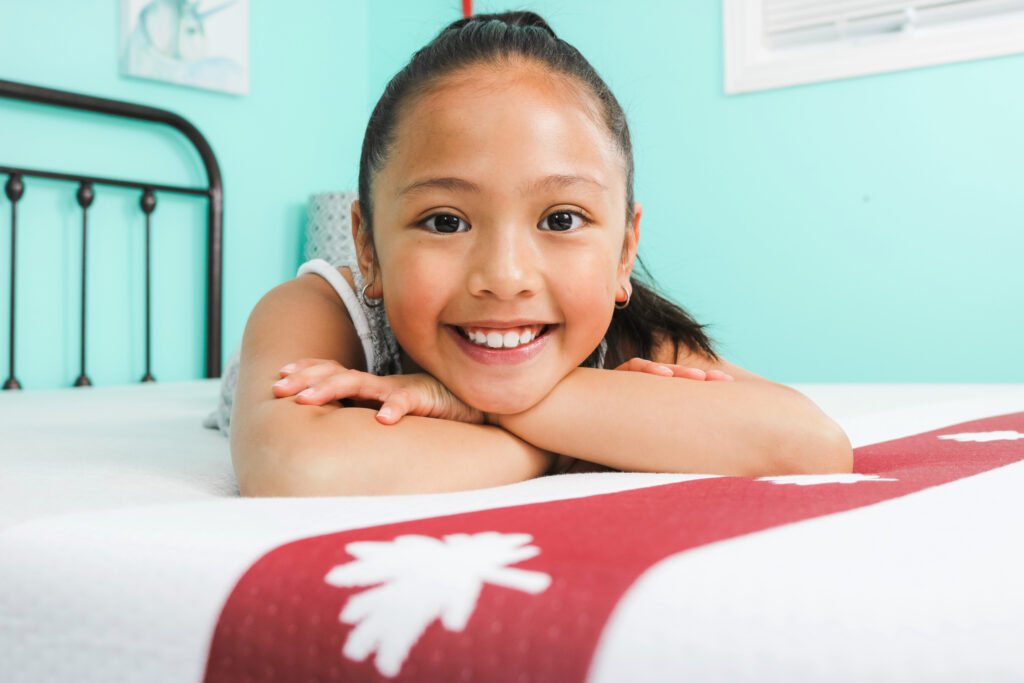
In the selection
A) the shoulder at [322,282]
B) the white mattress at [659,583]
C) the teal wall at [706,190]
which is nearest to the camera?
the white mattress at [659,583]

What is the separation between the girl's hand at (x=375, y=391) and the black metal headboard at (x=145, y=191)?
4.50 ft

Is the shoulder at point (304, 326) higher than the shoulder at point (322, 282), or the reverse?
the shoulder at point (322, 282)

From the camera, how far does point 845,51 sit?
215cm

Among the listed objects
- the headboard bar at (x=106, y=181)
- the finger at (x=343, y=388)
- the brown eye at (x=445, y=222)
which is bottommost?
the finger at (x=343, y=388)

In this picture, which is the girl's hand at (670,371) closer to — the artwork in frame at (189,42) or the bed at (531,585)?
the bed at (531,585)

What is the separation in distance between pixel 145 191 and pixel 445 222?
156 cm

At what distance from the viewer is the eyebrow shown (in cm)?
67

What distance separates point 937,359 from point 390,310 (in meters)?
1.70

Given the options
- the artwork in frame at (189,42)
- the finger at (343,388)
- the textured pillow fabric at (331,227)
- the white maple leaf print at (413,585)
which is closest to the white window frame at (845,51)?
the textured pillow fabric at (331,227)

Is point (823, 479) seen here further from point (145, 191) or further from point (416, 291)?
point (145, 191)

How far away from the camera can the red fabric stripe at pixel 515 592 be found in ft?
1.01

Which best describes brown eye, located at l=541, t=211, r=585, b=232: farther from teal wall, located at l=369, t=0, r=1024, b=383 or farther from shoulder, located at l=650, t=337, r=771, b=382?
teal wall, located at l=369, t=0, r=1024, b=383

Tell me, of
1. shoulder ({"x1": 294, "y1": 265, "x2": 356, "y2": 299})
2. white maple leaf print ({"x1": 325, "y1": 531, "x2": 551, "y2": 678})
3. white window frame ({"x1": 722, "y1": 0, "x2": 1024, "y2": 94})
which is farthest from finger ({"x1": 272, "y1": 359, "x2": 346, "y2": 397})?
white window frame ({"x1": 722, "y1": 0, "x2": 1024, "y2": 94})

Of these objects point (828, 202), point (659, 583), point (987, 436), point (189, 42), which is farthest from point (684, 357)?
point (189, 42)
